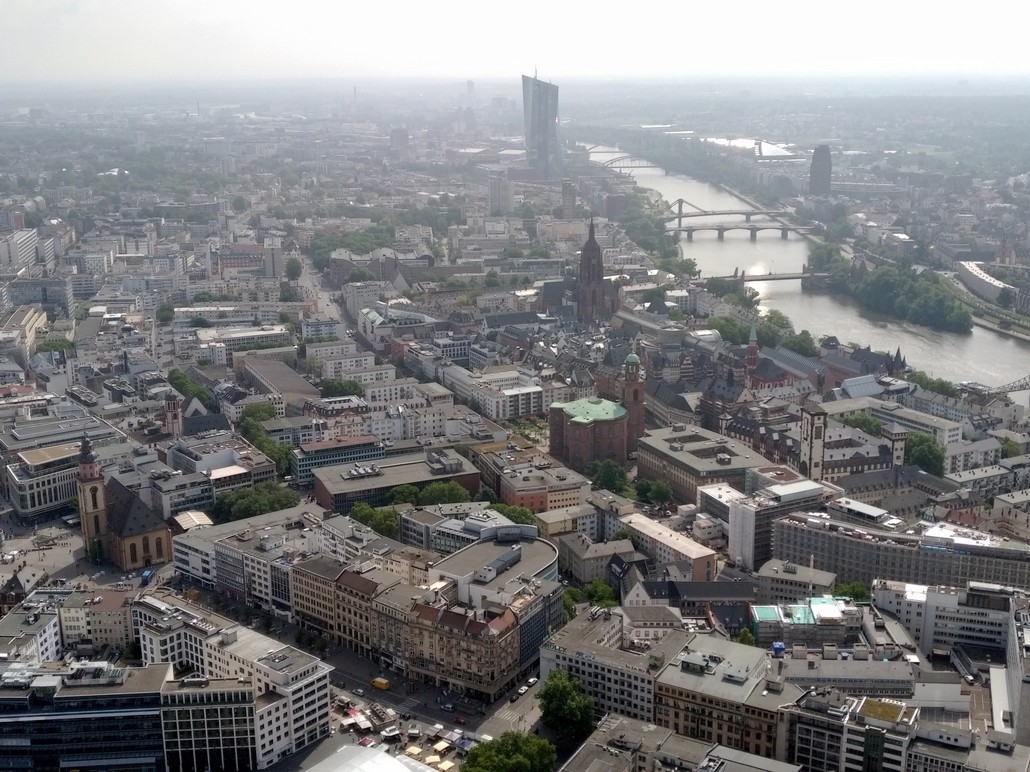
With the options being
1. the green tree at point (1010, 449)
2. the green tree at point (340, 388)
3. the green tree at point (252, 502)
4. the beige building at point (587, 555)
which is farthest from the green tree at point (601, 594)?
the green tree at point (340, 388)

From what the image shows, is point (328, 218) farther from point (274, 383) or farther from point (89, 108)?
point (89, 108)

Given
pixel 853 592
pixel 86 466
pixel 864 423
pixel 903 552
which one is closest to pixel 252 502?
pixel 86 466

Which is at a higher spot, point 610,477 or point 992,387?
point 610,477

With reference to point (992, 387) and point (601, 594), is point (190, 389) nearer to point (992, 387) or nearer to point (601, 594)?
point (601, 594)

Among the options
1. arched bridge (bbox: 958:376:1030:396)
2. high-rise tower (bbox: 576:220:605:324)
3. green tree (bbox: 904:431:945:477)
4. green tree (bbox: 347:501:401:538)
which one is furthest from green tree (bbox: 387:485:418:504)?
high-rise tower (bbox: 576:220:605:324)

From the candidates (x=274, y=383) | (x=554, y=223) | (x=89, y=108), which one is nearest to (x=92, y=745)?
(x=274, y=383)

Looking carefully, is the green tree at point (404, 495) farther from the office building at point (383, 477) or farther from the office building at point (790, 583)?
the office building at point (790, 583)
